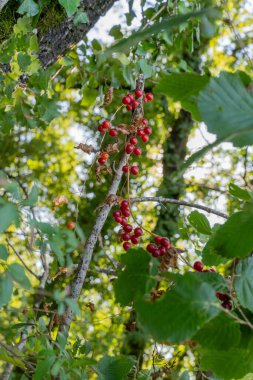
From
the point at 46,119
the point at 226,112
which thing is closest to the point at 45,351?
the point at 226,112

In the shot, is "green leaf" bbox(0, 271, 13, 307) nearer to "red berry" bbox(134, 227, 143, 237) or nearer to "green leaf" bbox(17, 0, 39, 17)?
"red berry" bbox(134, 227, 143, 237)

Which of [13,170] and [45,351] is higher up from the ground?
[13,170]

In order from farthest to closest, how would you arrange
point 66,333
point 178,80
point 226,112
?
point 66,333
point 178,80
point 226,112

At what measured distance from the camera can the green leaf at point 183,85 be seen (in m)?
0.61

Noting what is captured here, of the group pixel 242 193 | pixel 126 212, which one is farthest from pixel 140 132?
pixel 242 193

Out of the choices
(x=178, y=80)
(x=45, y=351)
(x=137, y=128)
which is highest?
(x=137, y=128)

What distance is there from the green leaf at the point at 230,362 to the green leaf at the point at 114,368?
26 centimetres

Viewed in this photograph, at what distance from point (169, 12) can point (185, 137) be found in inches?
131

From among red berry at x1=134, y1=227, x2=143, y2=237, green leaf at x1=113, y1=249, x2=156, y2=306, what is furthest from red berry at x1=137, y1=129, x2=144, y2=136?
green leaf at x1=113, y1=249, x2=156, y2=306

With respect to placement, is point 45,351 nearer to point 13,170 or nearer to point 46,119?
point 46,119

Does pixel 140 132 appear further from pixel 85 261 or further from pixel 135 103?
pixel 85 261

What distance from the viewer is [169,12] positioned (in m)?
1.61

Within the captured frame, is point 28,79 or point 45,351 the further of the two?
point 28,79

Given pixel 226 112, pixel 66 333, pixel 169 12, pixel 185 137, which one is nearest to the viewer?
pixel 226 112
